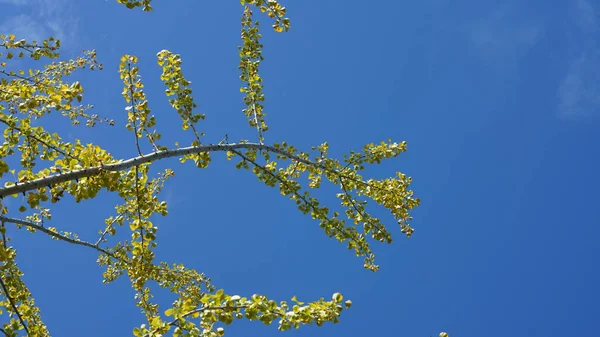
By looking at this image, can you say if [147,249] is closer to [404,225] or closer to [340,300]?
[340,300]

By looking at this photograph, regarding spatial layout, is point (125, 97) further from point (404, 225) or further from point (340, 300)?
point (404, 225)

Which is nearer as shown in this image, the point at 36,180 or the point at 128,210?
the point at 36,180

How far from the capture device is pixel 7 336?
4004 mm

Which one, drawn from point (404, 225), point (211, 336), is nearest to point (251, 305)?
point (211, 336)

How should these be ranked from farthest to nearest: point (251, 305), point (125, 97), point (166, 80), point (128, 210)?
point (128, 210), point (166, 80), point (125, 97), point (251, 305)

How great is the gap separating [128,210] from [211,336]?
2911 millimetres

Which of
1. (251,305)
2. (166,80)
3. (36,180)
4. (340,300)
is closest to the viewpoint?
(251,305)

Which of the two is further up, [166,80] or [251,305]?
[166,80]

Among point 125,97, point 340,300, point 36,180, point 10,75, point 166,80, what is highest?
point 10,75

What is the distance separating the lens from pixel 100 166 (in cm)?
417

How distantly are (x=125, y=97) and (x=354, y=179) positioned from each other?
3.03 metres

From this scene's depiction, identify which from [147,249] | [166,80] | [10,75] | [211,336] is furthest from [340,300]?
[10,75]

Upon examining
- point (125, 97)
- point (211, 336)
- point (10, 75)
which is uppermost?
point (10, 75)

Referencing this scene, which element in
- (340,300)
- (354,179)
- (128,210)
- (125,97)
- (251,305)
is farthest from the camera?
(354,179)
